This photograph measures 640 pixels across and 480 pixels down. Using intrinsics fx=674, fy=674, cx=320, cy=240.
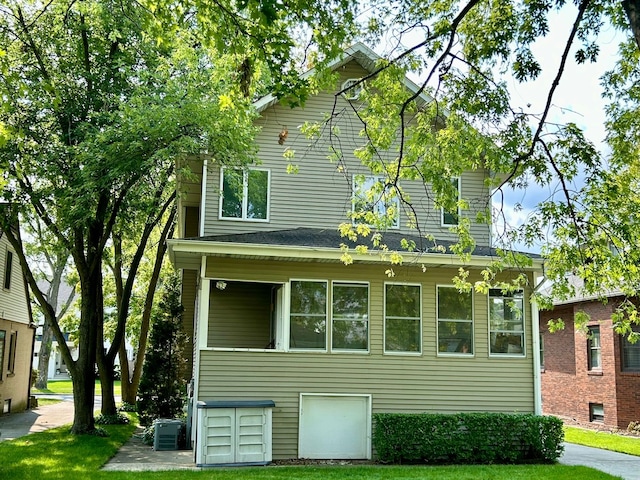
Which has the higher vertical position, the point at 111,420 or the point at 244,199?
the point at 244,199

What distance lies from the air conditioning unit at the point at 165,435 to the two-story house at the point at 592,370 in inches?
388

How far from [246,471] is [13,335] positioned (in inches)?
576

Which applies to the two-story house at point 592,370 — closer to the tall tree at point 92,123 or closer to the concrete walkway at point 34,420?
the tall tree at point 92,123

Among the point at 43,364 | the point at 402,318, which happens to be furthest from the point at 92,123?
the point at 43,364

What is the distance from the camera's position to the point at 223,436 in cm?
1198

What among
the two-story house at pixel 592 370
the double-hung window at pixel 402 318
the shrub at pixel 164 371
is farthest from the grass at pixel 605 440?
A: the shrub at pixel 164 371

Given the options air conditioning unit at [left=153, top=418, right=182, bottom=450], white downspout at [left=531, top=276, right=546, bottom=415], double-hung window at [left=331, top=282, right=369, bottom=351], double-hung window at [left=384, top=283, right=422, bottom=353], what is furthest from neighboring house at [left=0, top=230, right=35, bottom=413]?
white downspout at [left=531, top=276, right=546, bottom=415]

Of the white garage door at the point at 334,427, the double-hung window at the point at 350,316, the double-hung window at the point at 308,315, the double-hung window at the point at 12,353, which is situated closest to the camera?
the white garage door at the point at 334,427

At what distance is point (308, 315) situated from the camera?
1338cm

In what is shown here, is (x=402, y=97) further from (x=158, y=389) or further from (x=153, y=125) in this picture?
(x=158, y=389)

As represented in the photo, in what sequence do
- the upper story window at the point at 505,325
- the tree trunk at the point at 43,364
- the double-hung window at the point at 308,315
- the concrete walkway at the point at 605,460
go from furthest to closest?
the tree trunk at the point at 43,364
the upper story window at the point at 505,325
the double-hung window at the point at 308,315
the concrete walkway at the point at 605,460

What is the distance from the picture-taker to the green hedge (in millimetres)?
12484

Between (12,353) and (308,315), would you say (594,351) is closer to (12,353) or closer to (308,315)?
(308,315)

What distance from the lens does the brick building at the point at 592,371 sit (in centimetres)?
1875
